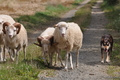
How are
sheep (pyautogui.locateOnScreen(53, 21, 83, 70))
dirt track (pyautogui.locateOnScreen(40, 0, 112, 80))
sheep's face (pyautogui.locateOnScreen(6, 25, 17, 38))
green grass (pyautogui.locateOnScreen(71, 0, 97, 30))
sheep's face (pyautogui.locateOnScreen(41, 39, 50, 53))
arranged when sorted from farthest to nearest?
green grass (pyautogui.locateOnScreen(71, 0, 97, 30)), sheep's face (pyautogui.locateOnScreen(41, 39, 50, 53)), sheep's face (pyautogui.locateOnScreen(6, 25, 17, 38)), sheep (pyautogui.locateOnScreen(53, 21, 83, 70)), dirt track (pyautogui.locateOnScreen(40, 0, 112, 80))

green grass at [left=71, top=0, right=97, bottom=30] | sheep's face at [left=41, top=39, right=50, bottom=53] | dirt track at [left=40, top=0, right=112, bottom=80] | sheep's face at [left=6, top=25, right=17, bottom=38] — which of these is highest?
sheep's face at [left=6, top=25, right=17, bottom=38]

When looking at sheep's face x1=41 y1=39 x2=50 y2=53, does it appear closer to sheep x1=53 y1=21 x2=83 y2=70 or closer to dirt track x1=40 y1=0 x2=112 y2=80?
sheep x1=53 y1=21 x2=83 y2=70

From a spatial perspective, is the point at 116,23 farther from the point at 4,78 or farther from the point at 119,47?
the point at 4,78

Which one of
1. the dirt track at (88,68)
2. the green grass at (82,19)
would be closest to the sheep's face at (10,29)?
the dirt track at (88,68)

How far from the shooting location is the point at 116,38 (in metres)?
19.1

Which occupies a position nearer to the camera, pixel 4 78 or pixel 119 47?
pixel 4 78

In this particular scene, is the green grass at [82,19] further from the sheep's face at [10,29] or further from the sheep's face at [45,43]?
the sheep's face at [10,29]

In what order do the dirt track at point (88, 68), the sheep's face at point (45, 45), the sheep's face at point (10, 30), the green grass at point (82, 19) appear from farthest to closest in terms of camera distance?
the green grass at point (82, 19) < the sheep's face at point (45, 45) < the sheep's face at point (10, 30) < the dirt track at point (88, 68)

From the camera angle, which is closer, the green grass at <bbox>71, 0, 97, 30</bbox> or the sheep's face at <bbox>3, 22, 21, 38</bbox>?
the sheep's face at <bbox>3, 22, 21, 38</bbox>

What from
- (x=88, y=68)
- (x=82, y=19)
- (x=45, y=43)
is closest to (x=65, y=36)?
(x=45, y=43)

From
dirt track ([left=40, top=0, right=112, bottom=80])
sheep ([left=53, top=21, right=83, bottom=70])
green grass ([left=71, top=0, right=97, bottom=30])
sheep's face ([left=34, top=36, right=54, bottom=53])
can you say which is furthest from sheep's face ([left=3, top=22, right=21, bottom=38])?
green grass ([left=71, top=0, right=97, bottom=30])

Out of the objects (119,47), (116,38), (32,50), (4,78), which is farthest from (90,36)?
(4,78)

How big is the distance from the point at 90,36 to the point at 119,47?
5.22 m

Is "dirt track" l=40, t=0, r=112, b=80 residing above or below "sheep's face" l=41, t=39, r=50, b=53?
→ below
